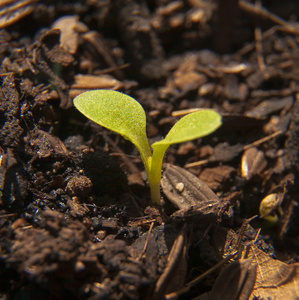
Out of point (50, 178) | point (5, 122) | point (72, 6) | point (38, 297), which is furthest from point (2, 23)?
point (38, 297)


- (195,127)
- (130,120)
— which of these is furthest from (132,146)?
(195,127)

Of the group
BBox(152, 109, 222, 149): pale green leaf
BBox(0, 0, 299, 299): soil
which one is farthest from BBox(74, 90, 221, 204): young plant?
BBox(0, 0, 299, 299): soil

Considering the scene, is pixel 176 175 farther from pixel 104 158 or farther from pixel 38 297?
pixel 38 297

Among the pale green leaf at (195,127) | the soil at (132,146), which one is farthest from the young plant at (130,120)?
the soil at (132,146)

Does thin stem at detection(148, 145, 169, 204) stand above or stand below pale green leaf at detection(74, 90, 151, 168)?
below

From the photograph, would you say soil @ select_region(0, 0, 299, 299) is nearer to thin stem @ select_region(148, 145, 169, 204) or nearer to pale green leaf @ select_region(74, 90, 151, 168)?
thin stem @ select_region(148, 145, 169, 204)

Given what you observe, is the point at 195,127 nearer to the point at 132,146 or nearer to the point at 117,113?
the point at 117,113
